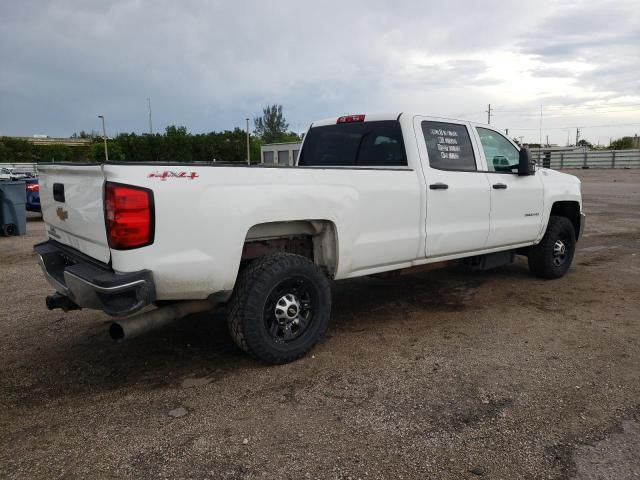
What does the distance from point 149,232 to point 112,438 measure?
118 centimetres

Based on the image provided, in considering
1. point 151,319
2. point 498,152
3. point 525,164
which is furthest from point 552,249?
point 151,319

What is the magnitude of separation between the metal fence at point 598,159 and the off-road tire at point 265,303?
51.3 metres

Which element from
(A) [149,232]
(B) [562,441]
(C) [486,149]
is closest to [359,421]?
(B) [562,441]

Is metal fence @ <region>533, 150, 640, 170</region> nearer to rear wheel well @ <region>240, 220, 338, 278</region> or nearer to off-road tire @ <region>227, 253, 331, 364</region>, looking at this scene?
rear wheel well @ <region>240, 220, 338, 278</region>

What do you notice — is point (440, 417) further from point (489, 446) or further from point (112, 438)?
point (112, 438)

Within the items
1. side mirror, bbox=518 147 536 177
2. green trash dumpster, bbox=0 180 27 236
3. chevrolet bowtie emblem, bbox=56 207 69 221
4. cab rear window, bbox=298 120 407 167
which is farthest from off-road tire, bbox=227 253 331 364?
green trash dumpster, bbox=0 180 27 236

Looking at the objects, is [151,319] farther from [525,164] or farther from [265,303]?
[525,164]

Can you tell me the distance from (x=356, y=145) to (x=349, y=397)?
273 cm

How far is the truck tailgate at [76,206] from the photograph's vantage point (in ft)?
10.7

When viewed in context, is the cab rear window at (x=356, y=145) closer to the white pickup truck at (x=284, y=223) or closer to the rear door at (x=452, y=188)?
the white pickup truck at (x=284, y=223)

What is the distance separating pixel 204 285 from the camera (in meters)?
3.42

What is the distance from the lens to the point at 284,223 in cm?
396

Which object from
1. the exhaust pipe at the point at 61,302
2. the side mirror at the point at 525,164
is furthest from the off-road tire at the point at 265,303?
the side mirror at the point at 525,164

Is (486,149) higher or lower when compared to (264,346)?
higher
